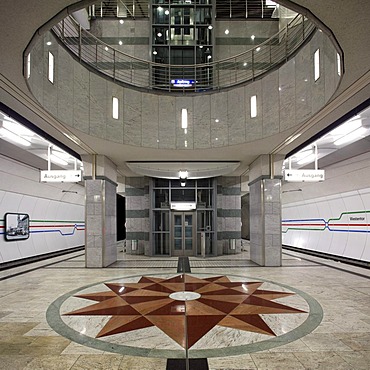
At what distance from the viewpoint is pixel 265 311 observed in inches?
270

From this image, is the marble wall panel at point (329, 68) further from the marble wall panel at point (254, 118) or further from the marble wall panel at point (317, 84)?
the marble wall panel at point (254, 118)

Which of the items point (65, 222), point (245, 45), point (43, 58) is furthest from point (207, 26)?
point (65, 222)

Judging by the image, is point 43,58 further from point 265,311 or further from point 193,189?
point 193,189

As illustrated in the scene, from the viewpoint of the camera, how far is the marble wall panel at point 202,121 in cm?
1180

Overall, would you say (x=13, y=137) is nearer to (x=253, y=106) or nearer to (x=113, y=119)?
(x=113, y=119)

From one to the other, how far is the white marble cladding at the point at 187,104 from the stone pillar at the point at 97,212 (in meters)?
2.63

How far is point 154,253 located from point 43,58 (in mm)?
12360

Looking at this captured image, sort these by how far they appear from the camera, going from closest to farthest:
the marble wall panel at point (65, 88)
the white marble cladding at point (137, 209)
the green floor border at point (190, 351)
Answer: the green floor border at point (190, 351) → the marble wall panel at point (65, 88) → the white marble cladding at point (137, 209)

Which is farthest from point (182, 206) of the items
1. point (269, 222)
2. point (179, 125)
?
point (179, 125)

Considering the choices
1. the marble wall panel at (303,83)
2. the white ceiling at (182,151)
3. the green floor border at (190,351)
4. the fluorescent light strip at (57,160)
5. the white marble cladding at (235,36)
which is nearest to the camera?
the white ceiling at (182,151)

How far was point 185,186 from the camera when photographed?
60.8 ft

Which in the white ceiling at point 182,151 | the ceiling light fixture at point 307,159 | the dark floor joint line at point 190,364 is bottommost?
the dark floor joint line at point 190,364

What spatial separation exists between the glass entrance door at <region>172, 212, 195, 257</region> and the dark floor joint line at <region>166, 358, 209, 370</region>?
44.4ft

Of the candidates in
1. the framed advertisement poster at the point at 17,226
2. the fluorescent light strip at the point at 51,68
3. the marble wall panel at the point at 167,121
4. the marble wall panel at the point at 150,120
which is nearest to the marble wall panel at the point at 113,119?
the marble wall panel at the point at 150,120
